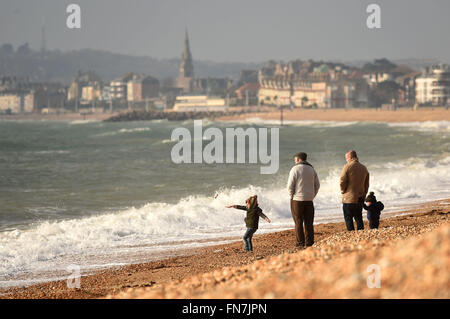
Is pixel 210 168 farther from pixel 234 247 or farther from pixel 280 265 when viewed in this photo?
pixel 280 265

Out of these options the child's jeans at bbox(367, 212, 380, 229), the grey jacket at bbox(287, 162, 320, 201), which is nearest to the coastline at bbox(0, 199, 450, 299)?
the child's jeans at bbox(367, 212, 380, 229)

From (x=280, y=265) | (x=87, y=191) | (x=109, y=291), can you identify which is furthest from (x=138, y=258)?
(x=87, y=191)

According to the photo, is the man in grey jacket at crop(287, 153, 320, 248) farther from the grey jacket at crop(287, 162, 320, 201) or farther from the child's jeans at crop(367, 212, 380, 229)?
the child's jeans at crop(367, 212, 380, 229)

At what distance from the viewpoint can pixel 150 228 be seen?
1769 cm

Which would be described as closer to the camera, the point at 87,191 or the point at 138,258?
the point at 138,258

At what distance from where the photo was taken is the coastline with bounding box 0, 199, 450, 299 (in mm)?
7964

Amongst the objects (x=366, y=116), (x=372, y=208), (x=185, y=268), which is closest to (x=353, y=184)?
(x=372, y=208)

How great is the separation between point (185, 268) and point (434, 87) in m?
171

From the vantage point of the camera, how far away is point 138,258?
44.1 feet

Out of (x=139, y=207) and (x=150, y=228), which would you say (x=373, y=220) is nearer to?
(x=150, y=228)

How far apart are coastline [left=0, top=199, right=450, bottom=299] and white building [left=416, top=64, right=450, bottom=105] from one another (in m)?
157

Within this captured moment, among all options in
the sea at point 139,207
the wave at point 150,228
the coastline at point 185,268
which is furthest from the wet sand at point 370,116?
the coastline at point 185,268

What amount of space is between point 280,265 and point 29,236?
10195 mm

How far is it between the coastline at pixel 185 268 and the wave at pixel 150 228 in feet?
3.39
